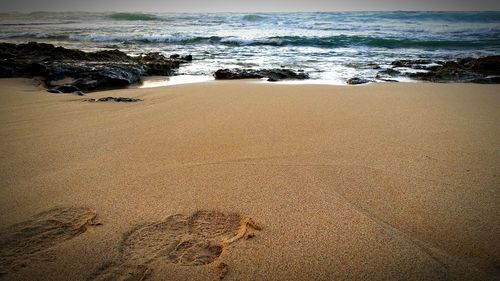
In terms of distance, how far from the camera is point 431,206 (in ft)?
5.84

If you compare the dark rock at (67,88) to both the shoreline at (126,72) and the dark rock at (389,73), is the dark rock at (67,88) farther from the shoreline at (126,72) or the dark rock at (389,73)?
the dark rock at (389,73)

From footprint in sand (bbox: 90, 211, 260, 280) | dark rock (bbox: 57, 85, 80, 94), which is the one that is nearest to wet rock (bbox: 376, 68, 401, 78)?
dark rock (bbox: 57, 85, 80, 94)

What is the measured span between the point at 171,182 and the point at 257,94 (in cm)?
266

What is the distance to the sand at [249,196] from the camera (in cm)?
140

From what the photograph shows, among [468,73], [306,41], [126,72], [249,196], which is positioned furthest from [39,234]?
[306,41]

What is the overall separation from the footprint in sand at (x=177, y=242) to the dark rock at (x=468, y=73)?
6089 mm

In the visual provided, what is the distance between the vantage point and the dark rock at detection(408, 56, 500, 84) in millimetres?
6071

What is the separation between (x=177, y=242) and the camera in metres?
1.54

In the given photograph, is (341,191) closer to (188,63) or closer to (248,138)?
(248,138)

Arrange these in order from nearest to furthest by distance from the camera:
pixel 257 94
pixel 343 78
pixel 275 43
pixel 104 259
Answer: pixel 104 259
pixel 257 94
pixel 343 78
pixel 275 43

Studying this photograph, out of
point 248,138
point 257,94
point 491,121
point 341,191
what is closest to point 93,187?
point 248,138

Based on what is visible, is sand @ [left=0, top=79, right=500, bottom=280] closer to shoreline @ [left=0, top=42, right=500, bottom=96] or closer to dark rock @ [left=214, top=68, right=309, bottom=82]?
shoreline @ [left=0, top=42, right=500, bottom=96]

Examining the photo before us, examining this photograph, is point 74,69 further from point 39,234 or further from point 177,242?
point 177,242

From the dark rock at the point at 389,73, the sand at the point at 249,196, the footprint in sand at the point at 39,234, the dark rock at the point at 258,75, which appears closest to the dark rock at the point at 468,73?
the dark rock at the point at 389,73
